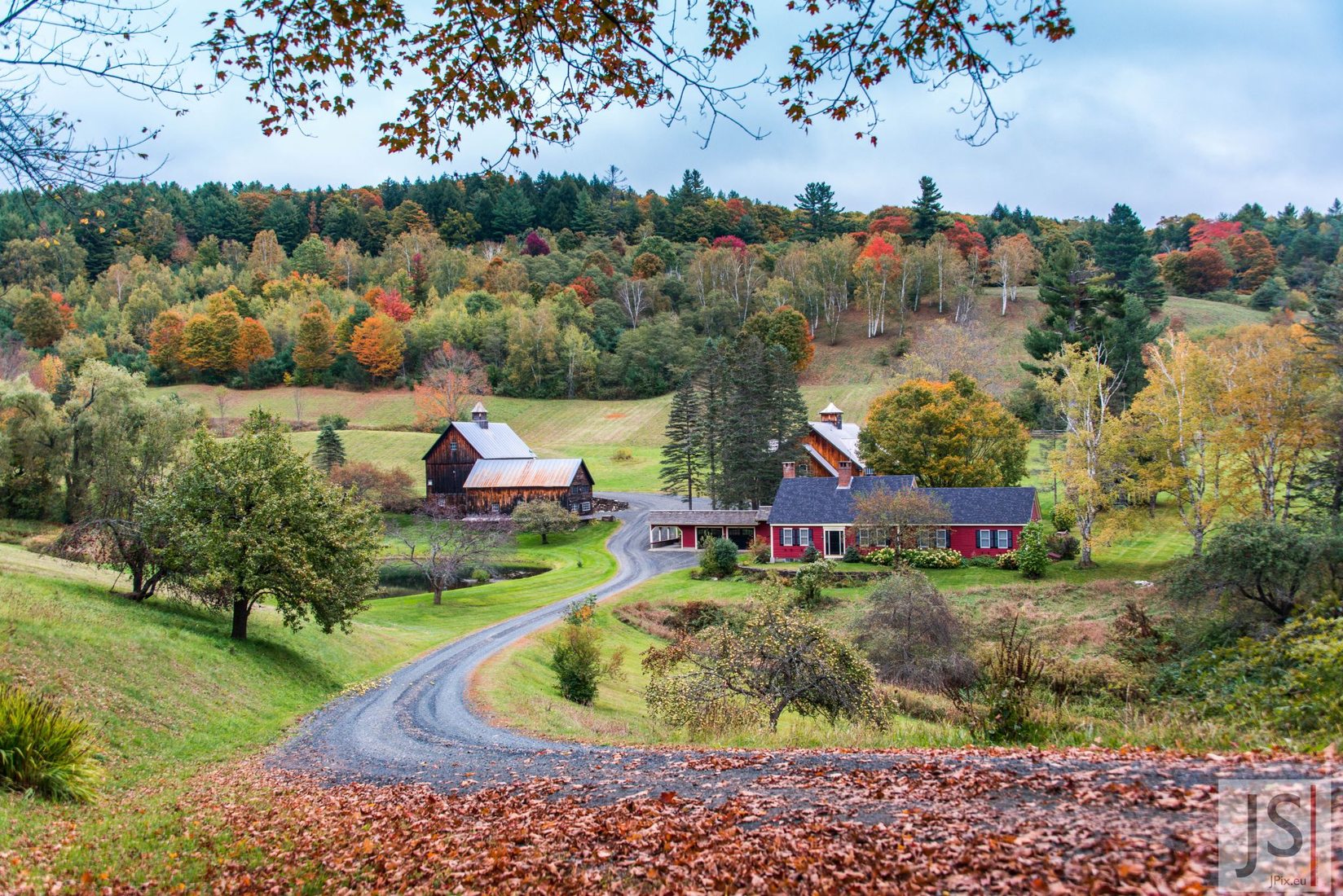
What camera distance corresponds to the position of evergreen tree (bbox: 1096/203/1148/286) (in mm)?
92000

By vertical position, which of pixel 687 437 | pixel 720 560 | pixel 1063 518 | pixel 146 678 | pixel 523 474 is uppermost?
pixel 687 437

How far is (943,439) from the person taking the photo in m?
51.3

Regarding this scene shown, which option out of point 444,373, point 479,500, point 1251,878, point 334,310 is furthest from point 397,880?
point 334,310

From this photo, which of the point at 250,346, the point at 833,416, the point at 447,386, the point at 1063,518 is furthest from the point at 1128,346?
the point at 250,346

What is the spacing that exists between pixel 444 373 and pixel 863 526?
57.8 meters

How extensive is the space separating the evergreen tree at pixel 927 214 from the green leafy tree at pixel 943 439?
6277cm

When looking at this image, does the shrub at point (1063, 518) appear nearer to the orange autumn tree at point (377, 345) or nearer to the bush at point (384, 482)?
the bush at point (384, 482)

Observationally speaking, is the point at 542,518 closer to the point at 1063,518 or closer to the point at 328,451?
the point at 328,451

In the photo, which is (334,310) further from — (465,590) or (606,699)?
(606,699)

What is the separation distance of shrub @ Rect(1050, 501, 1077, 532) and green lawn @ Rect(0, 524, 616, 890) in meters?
34.5

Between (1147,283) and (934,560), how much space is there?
205 ft

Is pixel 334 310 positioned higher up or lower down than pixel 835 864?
higher up

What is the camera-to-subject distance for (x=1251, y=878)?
16.1 feet

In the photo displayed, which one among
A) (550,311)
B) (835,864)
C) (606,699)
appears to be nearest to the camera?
(835,864)
